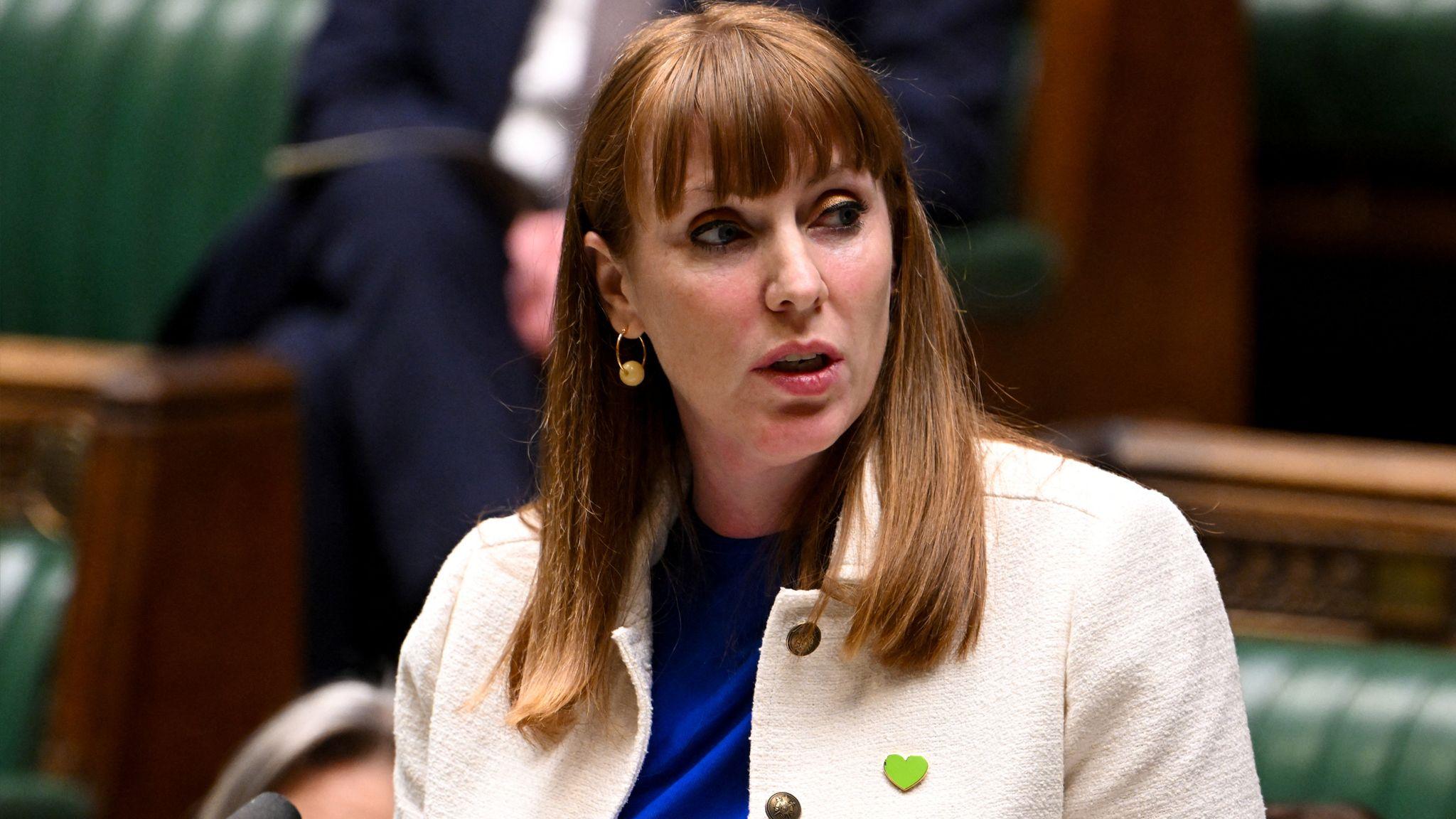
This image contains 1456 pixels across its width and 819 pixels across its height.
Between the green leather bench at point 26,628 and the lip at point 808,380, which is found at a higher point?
the lip at point 808,380

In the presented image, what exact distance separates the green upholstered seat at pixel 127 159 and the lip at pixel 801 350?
1.12m

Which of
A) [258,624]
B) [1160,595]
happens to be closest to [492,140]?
[258,624]

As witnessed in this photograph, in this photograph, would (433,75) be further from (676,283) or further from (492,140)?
(676,283)

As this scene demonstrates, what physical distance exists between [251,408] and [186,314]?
Answer: 0.74ft

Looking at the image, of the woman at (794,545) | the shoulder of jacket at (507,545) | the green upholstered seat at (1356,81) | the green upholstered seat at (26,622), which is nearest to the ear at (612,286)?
the woman at (794,545)

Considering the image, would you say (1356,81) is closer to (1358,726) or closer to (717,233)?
(1358,726)

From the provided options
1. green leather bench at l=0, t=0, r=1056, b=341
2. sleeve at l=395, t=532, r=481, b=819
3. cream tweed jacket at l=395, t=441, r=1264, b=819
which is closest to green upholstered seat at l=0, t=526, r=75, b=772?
green leather bench at l=0, t=0, r=1056, b=341

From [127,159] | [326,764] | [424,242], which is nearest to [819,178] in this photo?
[326,764]

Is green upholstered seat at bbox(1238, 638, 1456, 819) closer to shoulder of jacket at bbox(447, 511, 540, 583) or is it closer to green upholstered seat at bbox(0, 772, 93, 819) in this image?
shoulder of jacket at bbox(447, 511, 540, 583)

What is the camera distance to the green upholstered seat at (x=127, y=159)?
5.69ft

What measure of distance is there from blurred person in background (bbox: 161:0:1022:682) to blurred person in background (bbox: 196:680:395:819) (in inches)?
10.7

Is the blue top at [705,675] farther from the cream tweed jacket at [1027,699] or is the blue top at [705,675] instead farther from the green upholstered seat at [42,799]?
the green upholstered seat at [42,799]

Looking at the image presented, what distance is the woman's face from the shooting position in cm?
69

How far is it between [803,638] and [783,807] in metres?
0.06
